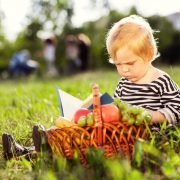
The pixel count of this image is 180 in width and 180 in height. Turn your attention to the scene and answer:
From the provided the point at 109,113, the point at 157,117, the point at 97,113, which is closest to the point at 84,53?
the point at 157,117

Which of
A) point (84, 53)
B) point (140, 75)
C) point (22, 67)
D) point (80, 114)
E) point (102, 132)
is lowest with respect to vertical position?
point (102, 132)

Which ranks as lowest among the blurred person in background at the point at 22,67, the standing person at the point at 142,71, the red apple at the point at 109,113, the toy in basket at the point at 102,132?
the toy in basket at the point at 102,132

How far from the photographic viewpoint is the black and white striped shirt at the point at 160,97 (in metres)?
3.42

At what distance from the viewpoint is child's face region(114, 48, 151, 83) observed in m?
3.38

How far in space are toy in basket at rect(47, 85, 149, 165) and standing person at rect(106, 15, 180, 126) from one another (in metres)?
0.34

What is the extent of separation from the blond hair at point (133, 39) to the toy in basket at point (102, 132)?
49 centimetres

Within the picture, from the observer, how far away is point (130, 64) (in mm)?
3434

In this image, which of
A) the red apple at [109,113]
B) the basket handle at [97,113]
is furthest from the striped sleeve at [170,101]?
the basket handle at [97,113]

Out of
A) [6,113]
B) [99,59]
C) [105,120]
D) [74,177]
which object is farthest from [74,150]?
[99,59]

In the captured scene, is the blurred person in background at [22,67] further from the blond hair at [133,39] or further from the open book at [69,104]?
the blond hair at [133,39]

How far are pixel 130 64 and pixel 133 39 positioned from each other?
16 centimetres

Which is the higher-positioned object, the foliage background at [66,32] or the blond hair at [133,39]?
the foliage background at [66,32]

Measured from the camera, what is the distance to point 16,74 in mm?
20656

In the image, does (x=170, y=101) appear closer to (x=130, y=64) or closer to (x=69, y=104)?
A: (x=130, y=64)
